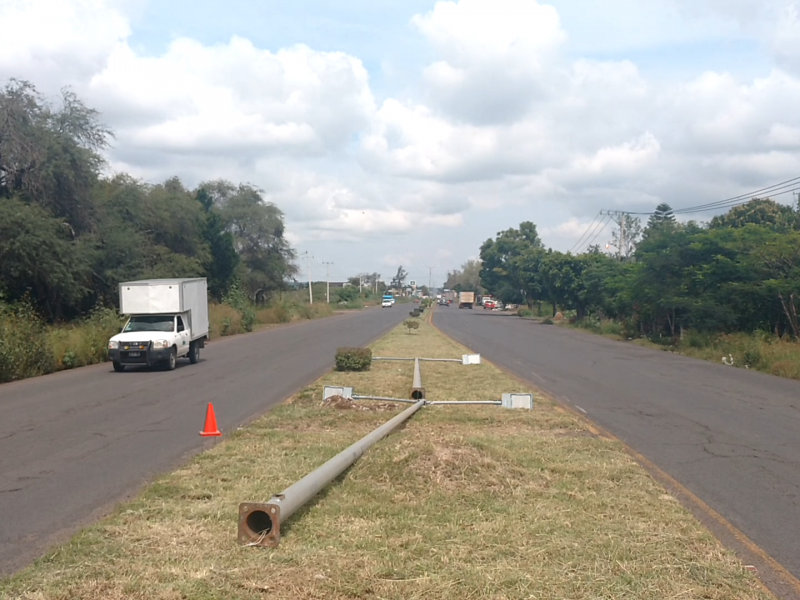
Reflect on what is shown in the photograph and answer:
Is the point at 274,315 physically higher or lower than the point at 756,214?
lower

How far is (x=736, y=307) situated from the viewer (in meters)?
30.8

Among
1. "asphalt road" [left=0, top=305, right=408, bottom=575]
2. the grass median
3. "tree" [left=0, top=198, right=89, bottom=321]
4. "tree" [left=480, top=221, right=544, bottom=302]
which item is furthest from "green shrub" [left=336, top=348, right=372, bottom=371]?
"tree" [left=480, top=221, right=544, bottom=302]

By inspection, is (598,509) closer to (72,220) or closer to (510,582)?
(510,582)

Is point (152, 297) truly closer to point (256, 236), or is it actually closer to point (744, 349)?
point (744, 349)

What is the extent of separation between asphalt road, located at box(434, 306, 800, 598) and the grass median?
0.61m

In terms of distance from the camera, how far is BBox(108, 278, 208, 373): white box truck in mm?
22297

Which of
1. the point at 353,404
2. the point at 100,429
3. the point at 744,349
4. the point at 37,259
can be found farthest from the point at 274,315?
the point at 100,429

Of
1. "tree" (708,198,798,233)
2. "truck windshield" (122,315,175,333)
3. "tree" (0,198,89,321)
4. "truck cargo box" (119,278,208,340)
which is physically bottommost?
"truck windshield" (122,315,175,333)

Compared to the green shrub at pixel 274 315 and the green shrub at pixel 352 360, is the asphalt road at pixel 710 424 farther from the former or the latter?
the green shrub at pixel 274 315

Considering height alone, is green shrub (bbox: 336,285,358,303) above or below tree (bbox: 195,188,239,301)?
below

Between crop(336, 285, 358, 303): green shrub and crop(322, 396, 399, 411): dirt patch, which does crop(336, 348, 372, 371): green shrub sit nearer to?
crop(322, 396, 399, 411): dirt patch

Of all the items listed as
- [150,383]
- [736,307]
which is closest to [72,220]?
[150,383]

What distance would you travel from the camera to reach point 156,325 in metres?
24.0

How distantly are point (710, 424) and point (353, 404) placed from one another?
5.97m
